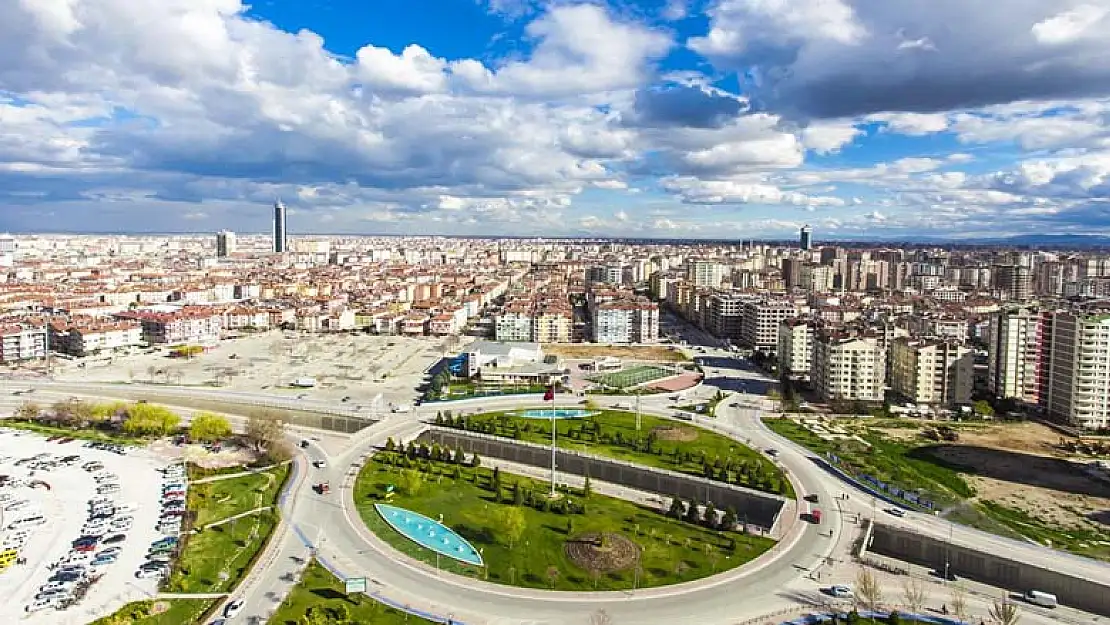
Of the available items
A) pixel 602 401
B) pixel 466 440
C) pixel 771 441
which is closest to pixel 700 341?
pixel 602 401

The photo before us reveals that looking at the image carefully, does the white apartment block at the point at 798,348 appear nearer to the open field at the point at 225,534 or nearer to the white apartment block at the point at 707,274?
the open field at the point at 225,534

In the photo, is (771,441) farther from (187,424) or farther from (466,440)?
(187,424)

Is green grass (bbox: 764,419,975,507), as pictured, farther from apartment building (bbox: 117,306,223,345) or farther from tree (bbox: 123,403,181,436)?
apartment building (bbox: 117,306,223,345)

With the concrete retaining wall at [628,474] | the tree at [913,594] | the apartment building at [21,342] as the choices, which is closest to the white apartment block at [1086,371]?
the concrete retaining wall at [628,474]

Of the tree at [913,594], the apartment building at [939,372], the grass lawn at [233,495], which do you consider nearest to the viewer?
the tree at [913,594]

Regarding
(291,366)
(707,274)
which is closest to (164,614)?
(291,366)

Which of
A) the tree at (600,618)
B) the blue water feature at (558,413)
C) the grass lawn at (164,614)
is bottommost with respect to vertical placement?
the grass lawn at (164,614)

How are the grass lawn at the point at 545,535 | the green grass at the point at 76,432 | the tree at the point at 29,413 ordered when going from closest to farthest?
the grass lawn at the point at 545,535 < the green grass at the point at 76,432 < the tree at the point at 29,413
